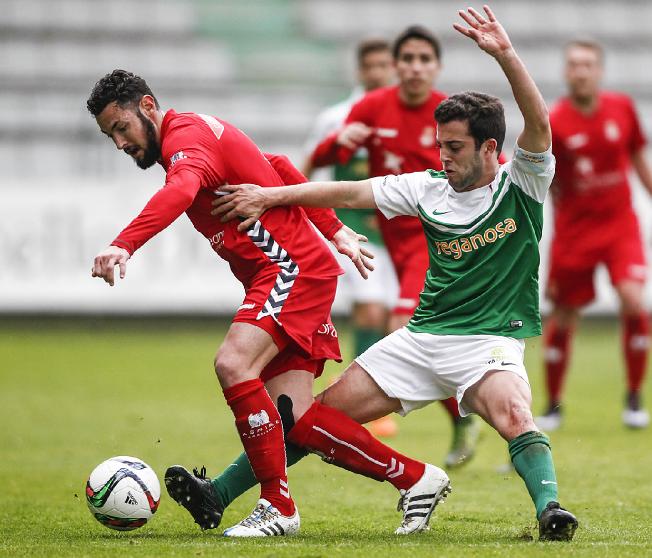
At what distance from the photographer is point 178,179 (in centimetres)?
482

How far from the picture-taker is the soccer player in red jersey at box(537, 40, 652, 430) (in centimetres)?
929

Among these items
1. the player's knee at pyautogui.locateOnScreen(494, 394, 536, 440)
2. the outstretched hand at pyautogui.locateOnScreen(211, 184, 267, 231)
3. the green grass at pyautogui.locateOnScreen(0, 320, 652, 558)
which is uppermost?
the outstretched hand at pyautogui.locateOnScreen(211, 184, 267, 231)

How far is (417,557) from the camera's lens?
14.3ft

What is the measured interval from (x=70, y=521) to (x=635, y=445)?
419cm

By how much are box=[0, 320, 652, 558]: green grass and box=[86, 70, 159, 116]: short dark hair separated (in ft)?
5.88

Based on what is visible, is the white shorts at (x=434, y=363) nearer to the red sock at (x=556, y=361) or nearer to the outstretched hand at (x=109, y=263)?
the outstretched hand at (x=109, y=263)

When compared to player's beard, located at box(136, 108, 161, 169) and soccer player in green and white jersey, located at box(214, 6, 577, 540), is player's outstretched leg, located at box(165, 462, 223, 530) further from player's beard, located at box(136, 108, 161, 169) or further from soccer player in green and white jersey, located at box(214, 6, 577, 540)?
player's beard, located at box(136, 108, 161, 169)

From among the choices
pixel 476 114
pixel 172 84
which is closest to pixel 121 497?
pixel 476 114

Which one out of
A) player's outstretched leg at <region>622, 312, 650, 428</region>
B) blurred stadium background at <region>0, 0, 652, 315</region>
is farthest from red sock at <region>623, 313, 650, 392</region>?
blurred stadium background at <region>0, 0, 652, 315</region>

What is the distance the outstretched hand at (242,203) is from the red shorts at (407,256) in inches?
82.8

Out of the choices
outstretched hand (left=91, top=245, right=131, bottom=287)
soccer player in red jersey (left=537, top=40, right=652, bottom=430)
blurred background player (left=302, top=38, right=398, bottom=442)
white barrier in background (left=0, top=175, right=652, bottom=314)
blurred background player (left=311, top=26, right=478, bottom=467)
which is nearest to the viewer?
outstretched hand (left=91, top=245, right=131, bottom=287)

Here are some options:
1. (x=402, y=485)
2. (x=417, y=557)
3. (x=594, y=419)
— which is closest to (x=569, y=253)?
(x=594, y=419)

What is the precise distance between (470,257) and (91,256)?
1220 centimetres

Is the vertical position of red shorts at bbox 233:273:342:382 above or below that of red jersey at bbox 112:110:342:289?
below
